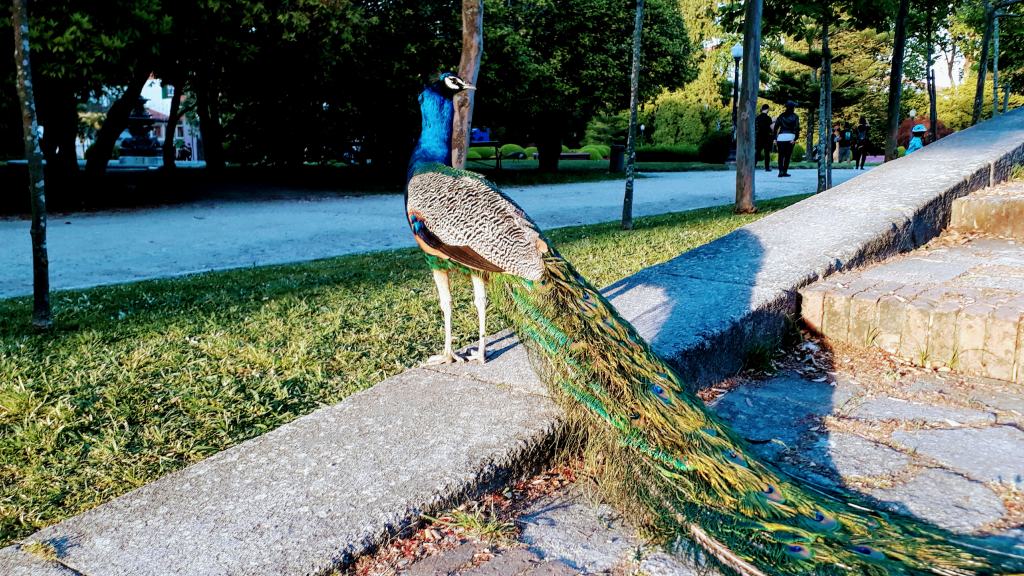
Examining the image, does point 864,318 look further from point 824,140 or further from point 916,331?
point 824,140

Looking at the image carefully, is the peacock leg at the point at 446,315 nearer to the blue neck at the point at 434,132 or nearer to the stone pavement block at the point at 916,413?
the blue neck at the point at 434,132

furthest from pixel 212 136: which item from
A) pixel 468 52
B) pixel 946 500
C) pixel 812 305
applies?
pixel 946 500

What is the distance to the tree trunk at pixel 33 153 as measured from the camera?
4.32 metres

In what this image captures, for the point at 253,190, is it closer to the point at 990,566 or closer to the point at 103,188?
the point at 103,188

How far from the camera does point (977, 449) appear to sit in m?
2.70

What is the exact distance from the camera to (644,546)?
216 centimetres

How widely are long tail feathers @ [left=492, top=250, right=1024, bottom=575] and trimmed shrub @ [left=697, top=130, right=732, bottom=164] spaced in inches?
1107

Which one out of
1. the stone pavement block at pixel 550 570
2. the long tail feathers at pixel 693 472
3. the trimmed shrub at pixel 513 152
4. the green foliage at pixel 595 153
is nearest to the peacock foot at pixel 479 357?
the long tail feathers at pixel 693 472

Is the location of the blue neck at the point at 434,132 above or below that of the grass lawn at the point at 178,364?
above

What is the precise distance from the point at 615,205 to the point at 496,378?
11127 millimetres

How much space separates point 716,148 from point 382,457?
2934cm

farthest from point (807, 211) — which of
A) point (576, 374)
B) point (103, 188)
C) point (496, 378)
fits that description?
point (103, 188)

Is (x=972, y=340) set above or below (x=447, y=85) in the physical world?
below

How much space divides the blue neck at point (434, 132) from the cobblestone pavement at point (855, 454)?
172cm
